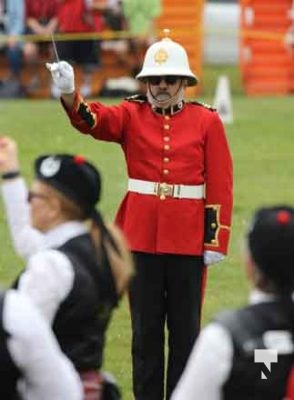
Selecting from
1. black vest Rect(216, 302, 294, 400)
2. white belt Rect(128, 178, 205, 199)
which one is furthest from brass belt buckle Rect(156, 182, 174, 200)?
black vest Rect(216, 302, 294, 400)

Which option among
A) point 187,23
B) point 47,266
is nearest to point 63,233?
point 47,266

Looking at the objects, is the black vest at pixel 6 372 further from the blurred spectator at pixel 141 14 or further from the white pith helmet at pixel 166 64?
the blurred spectator at pixel 141 14

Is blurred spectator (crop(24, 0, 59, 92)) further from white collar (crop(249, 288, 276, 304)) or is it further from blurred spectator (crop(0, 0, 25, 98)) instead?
white collar (crop(249, 288, 276, 304))

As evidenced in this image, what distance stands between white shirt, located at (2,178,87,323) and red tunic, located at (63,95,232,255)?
225cm

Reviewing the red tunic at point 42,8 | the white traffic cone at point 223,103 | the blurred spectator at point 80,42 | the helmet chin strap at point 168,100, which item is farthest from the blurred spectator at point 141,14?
the helmet chin strap at point 168,100

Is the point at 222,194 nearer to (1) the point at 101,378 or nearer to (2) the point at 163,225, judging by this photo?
(2) the point at 163,225

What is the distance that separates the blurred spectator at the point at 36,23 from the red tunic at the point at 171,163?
15.6 m

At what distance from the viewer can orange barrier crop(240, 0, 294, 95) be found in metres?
25.6

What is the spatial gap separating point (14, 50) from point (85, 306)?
1840 centimetres

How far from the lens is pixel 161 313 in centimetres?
883

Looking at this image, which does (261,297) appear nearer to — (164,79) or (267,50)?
(164,79)

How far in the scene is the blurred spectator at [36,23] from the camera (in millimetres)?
24312

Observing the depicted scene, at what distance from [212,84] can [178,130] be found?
17.8 m

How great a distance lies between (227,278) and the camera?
12.5 m
